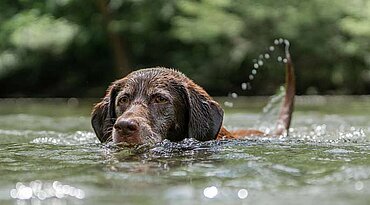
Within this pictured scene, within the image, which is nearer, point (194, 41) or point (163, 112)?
point (163, 112)

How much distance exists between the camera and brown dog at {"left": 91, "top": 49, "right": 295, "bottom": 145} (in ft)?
19.7

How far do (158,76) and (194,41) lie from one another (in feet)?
55.8

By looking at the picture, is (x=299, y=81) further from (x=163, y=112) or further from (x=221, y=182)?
(x=221, y=182)

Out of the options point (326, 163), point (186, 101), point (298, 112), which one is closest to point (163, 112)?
point (186, 101)

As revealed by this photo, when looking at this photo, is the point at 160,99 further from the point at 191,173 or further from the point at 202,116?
the point at 191,173

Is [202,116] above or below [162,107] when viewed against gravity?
below

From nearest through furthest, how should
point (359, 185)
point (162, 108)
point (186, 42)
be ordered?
1. point (359, 185)
2. point (162, 108)
3. point (186, 42)

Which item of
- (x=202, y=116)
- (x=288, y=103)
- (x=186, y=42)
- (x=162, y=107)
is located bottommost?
(x=288, y=103)

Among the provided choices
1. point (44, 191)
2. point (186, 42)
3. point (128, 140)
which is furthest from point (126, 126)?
point (186, 42)

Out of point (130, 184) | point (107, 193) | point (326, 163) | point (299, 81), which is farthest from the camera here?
point (299, 81)

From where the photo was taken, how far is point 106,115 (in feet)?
21.4

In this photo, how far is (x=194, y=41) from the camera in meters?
23.2

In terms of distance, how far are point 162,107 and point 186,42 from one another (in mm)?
17650

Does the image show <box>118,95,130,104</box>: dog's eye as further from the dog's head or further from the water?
the water
